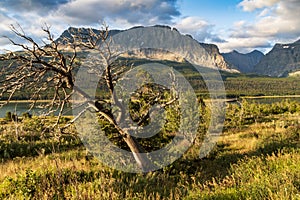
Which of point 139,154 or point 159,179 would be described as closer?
point 159,179

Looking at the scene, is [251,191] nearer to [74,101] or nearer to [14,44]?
[74,101]

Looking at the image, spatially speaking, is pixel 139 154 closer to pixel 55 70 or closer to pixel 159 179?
pixel 159 179

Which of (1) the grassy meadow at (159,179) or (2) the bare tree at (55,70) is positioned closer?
(1) the grassy meadow at (159,179)

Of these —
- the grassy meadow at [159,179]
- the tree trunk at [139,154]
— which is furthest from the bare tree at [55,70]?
the grassy meadow at [159,179]

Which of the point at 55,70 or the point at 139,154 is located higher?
the point at 55,70

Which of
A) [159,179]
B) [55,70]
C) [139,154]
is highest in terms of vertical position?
[55,70]

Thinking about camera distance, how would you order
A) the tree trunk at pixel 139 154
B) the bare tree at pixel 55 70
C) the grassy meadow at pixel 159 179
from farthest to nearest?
the tree trunk at pixel 139 154 < the bare tree at pixel 55 70 < the grassy meadow at pixel 159 179

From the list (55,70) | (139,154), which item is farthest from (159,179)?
(55,70)

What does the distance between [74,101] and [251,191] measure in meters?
6.05

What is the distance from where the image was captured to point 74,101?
30.7 feet

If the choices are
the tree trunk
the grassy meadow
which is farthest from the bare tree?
the grassy meadow

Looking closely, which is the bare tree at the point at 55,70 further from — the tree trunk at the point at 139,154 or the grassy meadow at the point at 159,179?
the grassy meadow at the point at 159,179

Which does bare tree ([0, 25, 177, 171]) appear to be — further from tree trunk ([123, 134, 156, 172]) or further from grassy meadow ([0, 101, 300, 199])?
grassy meadow ([0, 101, 300, 199])

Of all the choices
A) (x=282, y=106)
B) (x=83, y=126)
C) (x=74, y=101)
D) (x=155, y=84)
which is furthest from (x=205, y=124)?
(x=282, y=106)
